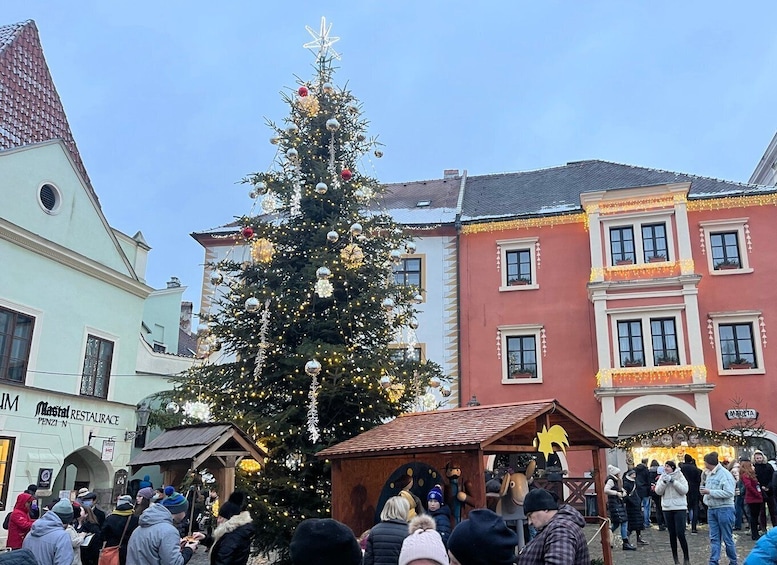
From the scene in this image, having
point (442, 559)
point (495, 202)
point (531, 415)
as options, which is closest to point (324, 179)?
point (531, 415)

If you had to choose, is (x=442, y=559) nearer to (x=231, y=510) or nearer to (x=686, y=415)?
(x=231, y=510)

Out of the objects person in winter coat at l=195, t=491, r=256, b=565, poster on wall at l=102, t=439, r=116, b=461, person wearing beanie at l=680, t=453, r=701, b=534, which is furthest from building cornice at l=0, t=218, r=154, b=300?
person wearing beanie at l=680, t=453, r=701, b=534

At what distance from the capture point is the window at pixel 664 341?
23.3 meters

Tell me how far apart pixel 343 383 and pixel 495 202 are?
713 inches

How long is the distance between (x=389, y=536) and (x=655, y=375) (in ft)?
62.4

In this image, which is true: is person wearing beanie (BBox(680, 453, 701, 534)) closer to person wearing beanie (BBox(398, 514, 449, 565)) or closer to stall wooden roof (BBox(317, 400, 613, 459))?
stall wooden roof (BBox(317, 400, 613, 459))

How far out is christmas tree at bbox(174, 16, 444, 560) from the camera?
1207cm

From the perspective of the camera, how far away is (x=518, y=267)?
26469 millimetres

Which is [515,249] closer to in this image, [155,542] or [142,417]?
[142,417]

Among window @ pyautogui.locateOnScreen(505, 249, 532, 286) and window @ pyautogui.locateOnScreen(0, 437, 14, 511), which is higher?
window @ pyautogui.locateOnScreen(505, 249, 532, 286)

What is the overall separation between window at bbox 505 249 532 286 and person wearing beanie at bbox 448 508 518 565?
22483mm

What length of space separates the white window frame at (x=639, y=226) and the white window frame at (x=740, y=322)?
261 cm

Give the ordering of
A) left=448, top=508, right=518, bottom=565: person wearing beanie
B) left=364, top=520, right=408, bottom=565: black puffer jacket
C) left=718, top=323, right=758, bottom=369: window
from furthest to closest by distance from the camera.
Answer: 1. left=718, top=323, right=758, bottom=369: window
2. left=364, top=520, right=408, bottom=565: black puffer jacket
3. left=448, top=508, right=518, bottom=565: person wearing beanie

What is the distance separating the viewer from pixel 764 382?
897 inches
